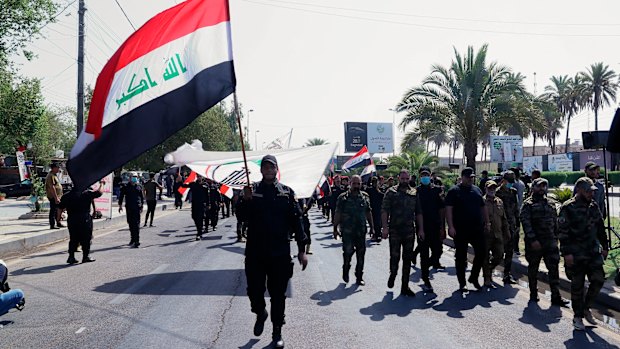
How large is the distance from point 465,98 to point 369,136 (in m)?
56.4

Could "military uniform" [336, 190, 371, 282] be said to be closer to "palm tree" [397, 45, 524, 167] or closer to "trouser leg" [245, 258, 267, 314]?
"trouser leg" [245, 258, 267, 314]

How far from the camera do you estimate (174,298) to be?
7.85m

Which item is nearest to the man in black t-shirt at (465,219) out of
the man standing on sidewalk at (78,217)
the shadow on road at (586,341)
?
the shadow on road at (586,341)

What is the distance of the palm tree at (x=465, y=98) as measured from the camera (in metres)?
24.5

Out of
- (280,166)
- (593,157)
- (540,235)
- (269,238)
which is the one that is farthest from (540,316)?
(593,157)

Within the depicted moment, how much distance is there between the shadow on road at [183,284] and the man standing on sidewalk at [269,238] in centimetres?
253

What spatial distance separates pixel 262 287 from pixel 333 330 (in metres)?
1.04

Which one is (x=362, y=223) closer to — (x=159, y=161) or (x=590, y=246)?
(x=590, y=246)

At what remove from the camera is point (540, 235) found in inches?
311

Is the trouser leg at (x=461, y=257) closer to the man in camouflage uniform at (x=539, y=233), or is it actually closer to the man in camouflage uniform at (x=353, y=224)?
the man in camouflage uniform at (x=539, y=233)

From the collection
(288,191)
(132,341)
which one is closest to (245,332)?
(132,341)

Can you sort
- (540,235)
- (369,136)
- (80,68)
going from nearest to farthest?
1. (540,235)
2. (80,68)
3. (369,136)

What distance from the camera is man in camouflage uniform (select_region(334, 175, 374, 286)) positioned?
9266mm

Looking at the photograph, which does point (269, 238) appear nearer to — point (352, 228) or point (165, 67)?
point (165, 67)
